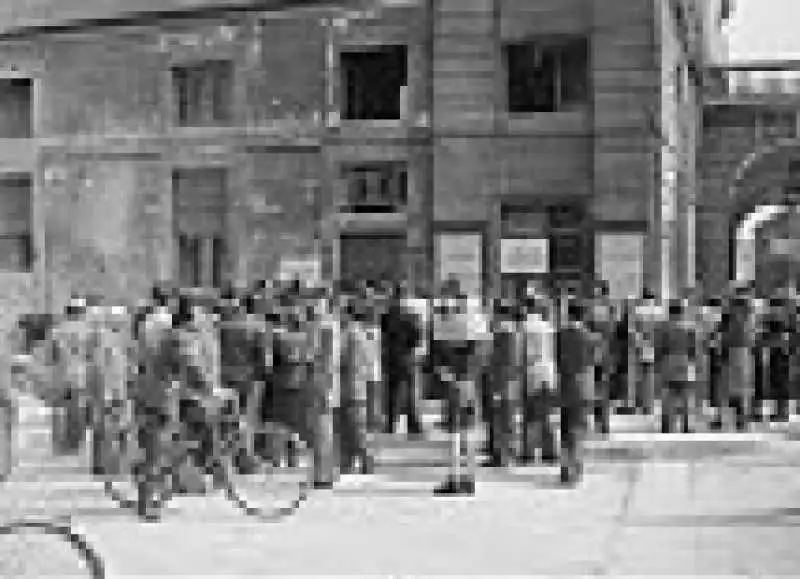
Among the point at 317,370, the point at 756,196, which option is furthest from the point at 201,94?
the point at 317,370

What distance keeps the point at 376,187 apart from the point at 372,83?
1502 millimetres

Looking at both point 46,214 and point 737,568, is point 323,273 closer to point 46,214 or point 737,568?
point 46,214

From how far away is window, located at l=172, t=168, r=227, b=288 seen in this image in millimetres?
26875

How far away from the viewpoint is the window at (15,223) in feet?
88.0

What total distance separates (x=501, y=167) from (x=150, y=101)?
5331 millimetres

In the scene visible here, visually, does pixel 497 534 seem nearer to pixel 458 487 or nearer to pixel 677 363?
pixel 458 487

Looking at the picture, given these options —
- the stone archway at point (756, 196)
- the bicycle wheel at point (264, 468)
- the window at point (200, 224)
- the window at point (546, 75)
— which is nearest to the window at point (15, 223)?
the window at point (200, 224)

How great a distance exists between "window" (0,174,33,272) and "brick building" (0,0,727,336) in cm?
3

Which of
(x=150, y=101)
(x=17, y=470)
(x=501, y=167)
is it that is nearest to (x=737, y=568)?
(x=17, y=470)

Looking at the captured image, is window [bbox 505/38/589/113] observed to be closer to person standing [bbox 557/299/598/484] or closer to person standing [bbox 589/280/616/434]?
person standing [bbox 589/280/616/434]

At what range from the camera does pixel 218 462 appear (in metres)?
13.6

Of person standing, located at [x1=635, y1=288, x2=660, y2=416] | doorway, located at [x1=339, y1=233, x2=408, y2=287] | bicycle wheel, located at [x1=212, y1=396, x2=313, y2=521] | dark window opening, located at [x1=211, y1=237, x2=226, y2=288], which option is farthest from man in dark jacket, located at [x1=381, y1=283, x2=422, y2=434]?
dark window opening, located at [x1=211, y1=237, x2=226, y2=288]

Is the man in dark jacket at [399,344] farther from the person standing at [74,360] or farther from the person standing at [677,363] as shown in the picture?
the person standing at [74,360]

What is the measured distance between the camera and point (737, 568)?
1048 cm
